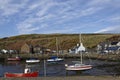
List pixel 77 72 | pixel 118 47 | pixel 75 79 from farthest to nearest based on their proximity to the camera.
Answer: pixel 118 47 → pixel 77 72 → pixel 75 79

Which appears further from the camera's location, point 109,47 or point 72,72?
point 109,47

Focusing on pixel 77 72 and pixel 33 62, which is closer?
pixel 77 72

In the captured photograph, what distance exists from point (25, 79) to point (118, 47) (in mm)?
106279

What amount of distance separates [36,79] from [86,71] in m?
30.4

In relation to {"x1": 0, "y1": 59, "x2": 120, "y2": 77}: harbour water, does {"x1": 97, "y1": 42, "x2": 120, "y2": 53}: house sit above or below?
above

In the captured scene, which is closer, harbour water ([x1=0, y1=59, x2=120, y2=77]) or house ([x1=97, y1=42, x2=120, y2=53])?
harbour water ([x1=0, y1=59, x2=120, y2=77])

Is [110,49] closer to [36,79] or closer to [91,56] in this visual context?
[91,56]

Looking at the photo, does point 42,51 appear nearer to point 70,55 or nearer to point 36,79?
point 70,55

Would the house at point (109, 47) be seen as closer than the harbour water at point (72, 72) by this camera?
No

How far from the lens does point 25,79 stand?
40.9m

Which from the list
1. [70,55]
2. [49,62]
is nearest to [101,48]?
[70,55]

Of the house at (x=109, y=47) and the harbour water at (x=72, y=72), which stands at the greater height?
the house at (x=109, y=47)

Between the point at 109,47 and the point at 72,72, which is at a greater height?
the point at 109,47

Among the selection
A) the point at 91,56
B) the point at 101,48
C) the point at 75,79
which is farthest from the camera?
the point at 101,48
